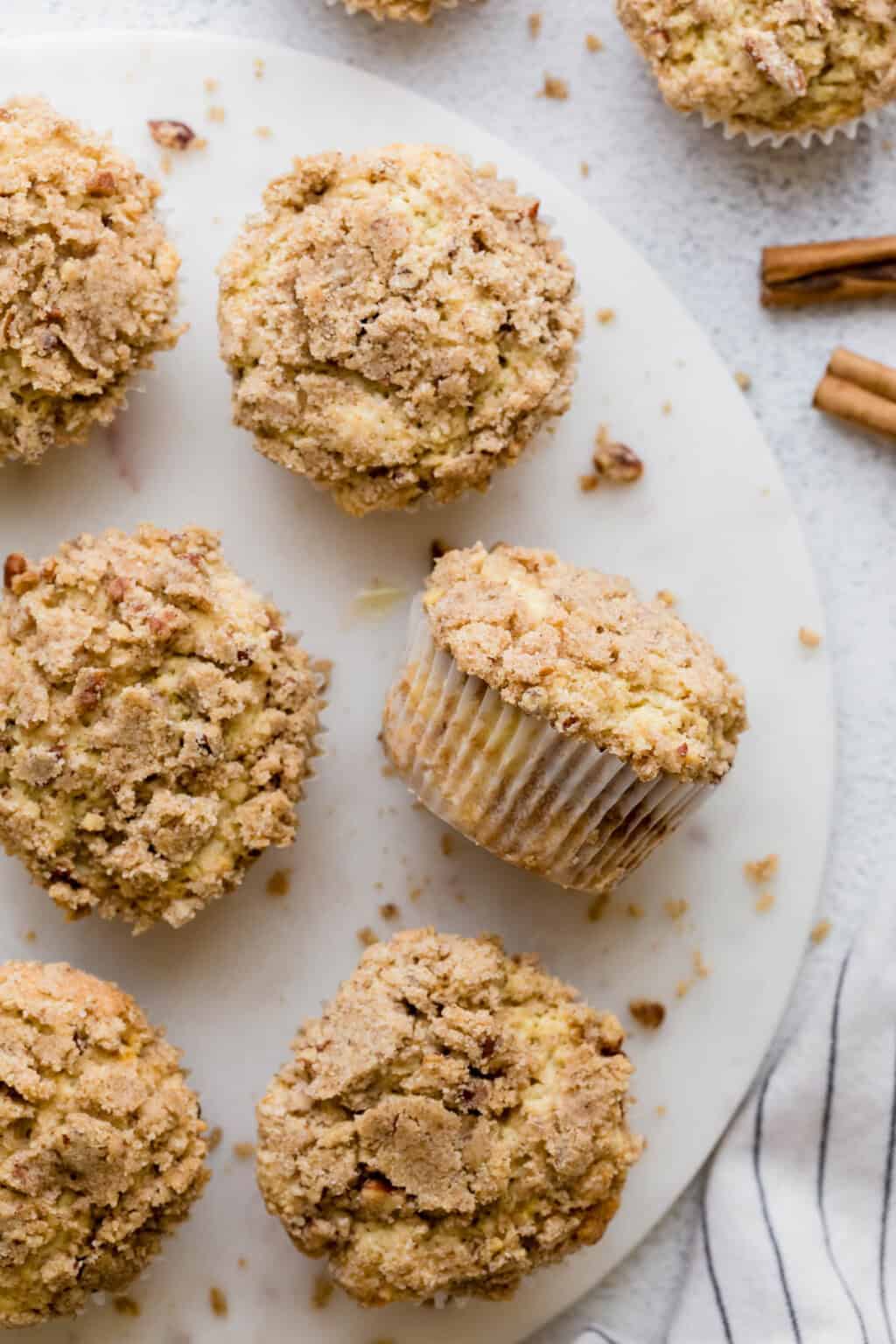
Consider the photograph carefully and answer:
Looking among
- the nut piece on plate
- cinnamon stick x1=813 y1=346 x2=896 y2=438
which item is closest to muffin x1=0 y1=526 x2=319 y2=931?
the nut piece on plate

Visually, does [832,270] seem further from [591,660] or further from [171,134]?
[171,134]

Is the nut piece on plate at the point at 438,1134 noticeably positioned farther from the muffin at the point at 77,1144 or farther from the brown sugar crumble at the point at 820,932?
the brown sugar crumble at the point at 820,932

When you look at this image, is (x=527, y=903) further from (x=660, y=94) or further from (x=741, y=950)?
(x=660, y=94)

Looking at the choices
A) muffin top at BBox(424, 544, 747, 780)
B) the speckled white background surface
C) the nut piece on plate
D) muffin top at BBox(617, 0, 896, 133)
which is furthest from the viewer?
the speckled white background surface

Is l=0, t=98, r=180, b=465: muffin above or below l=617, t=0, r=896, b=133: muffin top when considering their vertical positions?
below

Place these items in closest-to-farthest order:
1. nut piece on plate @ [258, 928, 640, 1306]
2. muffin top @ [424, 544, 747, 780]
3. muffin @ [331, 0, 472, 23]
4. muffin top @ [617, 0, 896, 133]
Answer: muffin top @ [424, 544, 747, 780] < nut piece on plate @ [258, 928, 640, 1306] < muffin top @ [617, 0, 896, 133] < muffin @ [331, 0, 472, 23]

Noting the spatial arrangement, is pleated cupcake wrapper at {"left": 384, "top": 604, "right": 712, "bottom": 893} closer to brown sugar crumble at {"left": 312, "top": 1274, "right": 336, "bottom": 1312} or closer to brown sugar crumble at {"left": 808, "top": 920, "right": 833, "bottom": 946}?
brown sugar crumble at {"left": 808, "top": 920, "right": 833, "bottom": 946}
